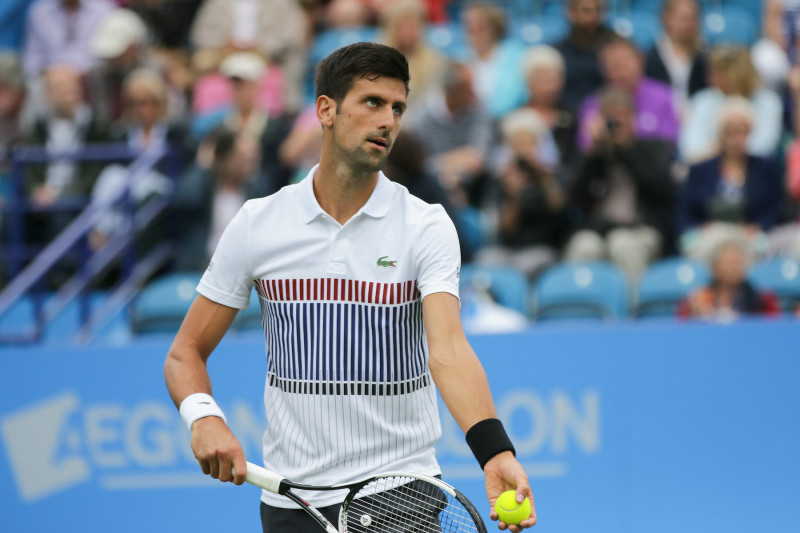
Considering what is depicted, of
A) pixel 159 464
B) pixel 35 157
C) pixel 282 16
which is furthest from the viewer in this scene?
pixel 282 16

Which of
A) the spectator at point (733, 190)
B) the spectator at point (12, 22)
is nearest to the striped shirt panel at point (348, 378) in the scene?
the spectator at point (733, 190)

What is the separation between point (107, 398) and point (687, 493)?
2953mm

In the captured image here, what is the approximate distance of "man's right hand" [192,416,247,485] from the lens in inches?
110

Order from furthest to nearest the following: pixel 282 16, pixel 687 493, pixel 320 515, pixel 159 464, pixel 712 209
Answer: pixel 282 16 → pixel 712 209 → pixel 159 464 → pixel 687 493 → pixel 320 515

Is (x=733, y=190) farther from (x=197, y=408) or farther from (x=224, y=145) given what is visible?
(x=197, y=408)

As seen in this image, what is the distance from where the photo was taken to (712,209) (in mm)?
6859

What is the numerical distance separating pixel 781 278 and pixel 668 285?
27.4 inches

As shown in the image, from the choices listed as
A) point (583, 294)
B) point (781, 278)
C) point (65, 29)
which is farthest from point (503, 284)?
point (65, 29)

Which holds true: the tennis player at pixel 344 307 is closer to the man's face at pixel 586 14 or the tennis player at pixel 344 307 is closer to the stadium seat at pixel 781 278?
the stadium seat at pixel 781 278

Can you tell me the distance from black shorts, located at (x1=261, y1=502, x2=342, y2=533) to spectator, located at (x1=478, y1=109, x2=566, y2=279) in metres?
3.90

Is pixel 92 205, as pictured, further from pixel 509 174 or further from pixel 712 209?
pixel 712 209

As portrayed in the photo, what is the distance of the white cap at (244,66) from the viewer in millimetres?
7703

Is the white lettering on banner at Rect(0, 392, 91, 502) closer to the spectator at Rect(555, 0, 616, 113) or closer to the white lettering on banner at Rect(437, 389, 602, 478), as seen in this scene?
the white lettering on banner at Rect(437, 389, 602, 478)

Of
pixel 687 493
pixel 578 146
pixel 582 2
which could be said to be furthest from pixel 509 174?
pixel 687 493
